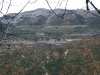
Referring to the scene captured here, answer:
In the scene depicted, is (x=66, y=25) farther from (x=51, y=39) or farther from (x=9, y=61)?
(x=9, y=61)

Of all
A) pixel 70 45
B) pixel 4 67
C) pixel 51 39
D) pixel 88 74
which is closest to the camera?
pixel 88 74

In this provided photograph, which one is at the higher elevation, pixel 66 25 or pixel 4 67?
pixel 4 67

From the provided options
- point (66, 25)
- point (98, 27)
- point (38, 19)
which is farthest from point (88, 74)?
point (38, 19)

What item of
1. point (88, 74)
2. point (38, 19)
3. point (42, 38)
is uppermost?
point (88, 74)

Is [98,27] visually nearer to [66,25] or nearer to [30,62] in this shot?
[66,25]

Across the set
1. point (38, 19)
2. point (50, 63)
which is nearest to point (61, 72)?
point (50, 63)

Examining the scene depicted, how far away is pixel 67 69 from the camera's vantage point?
26531 mm

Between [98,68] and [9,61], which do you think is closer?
[98,68]

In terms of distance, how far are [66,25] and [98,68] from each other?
94.5ft

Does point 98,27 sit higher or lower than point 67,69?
lower

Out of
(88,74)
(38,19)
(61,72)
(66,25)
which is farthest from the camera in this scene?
(38,19)

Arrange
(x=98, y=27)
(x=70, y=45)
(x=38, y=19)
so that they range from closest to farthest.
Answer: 1. (x=70, y=45)
2. (x=98, y=27)
3. (x=38, y=19)

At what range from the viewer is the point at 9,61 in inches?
1166

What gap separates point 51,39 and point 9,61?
1153cm
